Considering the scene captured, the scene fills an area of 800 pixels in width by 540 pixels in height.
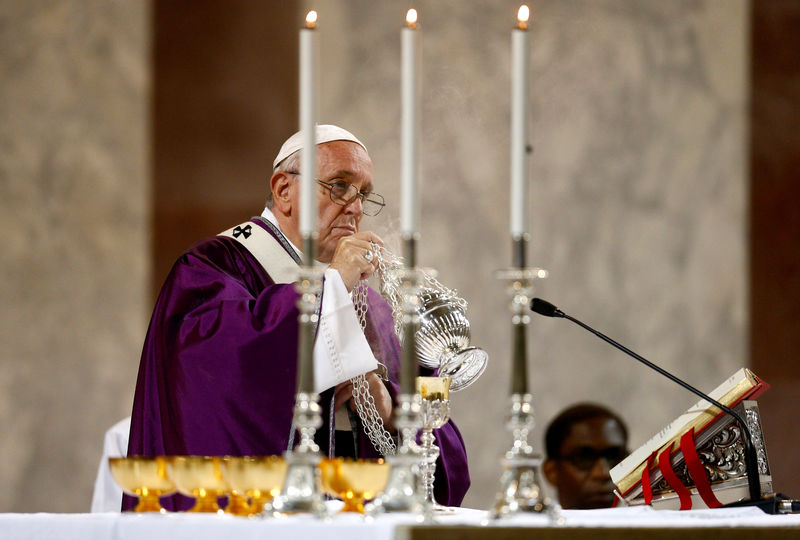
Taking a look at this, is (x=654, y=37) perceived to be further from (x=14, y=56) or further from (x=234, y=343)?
(x=234, y=343)

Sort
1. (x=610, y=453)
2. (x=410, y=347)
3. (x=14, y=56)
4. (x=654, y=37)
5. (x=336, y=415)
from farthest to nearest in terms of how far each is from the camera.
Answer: (x=654, y=37), (x=14, y=56), (x=610, y=453), (x=336, y=415), (x=410, y=347)

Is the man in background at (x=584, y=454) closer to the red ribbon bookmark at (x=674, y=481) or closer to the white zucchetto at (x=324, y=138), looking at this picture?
the white zucchetto at (x=324, y=138)

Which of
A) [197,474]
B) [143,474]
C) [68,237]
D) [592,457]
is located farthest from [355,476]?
[68,237]

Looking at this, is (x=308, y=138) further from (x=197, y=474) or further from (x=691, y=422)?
(x=691, y=422)

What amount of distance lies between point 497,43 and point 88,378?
2446mm

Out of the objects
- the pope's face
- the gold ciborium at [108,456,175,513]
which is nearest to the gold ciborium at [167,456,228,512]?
the gold ciborium at [108,456,175,513]

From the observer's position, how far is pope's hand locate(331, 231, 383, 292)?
3.44 m

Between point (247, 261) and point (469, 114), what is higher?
point (469, 114)

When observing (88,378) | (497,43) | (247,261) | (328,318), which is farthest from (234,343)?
(497,43)

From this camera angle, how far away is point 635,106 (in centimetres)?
630

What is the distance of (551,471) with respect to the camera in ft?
17.6

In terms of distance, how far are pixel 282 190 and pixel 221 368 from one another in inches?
35.8

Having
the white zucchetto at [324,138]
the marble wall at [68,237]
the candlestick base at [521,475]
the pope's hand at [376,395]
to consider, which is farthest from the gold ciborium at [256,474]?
the marble wall at [68,237]

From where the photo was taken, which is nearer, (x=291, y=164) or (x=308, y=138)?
(x=308, y=138)
